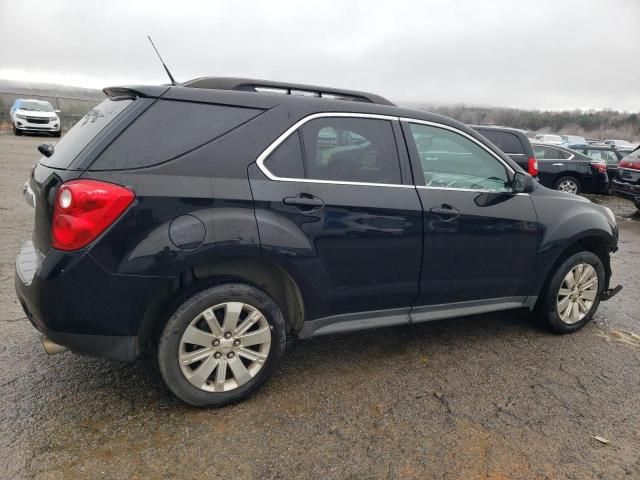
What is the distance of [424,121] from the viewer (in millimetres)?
3330

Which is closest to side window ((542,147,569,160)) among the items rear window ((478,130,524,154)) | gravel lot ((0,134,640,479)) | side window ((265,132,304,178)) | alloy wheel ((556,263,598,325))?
rear window ((478,130,524,154))

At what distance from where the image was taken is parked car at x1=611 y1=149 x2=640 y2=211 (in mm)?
10227

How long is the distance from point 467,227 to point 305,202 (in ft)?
3.89

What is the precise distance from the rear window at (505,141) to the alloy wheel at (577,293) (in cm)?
542

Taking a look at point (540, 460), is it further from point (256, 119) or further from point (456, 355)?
point (256, 119)

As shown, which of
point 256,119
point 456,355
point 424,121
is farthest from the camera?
point 456,355

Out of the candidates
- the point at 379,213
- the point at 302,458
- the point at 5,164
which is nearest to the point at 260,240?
the point at 379,213

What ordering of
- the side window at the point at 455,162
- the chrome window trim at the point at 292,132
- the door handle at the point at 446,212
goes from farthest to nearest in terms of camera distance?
the side window at the point at 455,162
the door handle at the point at 446,212
the chrome window trim at the point at 292,132

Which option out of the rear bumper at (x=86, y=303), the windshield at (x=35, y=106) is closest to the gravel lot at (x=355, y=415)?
the rear bumper at (x=86, y=303)

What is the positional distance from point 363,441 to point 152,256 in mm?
1394

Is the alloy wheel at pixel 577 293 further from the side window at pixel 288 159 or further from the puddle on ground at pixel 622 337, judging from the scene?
the side window at pixel 288 159

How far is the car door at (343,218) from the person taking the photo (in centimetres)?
271

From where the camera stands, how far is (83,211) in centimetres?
234

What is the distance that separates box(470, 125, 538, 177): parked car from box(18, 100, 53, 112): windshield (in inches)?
732
